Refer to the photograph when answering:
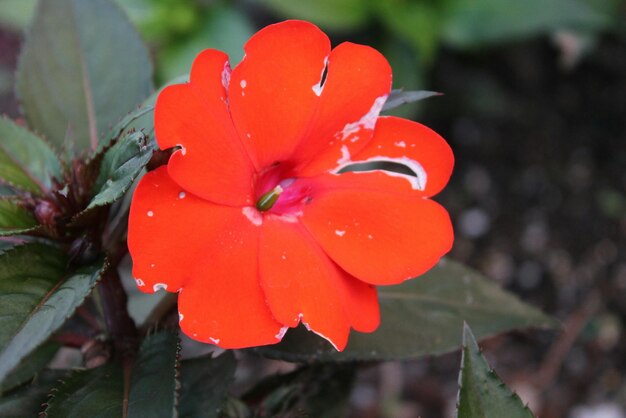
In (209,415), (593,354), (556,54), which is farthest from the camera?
(556,54)

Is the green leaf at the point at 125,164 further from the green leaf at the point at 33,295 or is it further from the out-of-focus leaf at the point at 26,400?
the out-of-focus leaf at the point at 26,400

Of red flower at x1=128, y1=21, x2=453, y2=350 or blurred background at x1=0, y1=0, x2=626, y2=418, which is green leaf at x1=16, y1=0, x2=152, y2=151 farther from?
blurred background at x1=0, y1=0, x2=626, y2=418

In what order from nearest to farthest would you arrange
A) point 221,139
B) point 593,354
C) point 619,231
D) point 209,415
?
point 221,139, point 209,415, point 593,354, point 619,231

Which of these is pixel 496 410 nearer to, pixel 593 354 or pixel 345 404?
pixel 345 404

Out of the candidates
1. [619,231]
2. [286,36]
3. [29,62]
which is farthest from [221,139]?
[619,231]

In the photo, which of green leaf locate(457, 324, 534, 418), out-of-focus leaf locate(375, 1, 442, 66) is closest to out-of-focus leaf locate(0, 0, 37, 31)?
out-of-focus leaf locate(375, 1, 442, 66)

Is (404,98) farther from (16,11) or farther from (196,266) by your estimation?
(16,11)

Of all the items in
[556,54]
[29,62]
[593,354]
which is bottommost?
[593,354]
